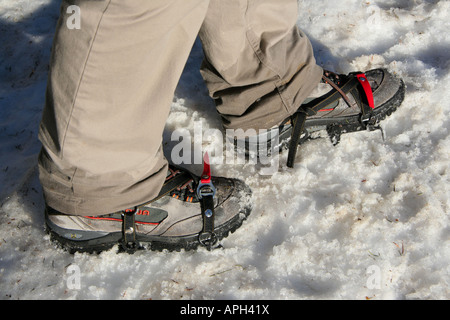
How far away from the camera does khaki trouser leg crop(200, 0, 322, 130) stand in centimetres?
181

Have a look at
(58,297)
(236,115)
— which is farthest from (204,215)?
(58,297)

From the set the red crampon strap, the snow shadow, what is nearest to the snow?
the snow shadow

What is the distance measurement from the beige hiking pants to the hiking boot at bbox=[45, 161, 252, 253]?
145 mm

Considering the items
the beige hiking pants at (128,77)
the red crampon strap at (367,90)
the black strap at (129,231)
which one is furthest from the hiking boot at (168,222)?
the red crampon strap at (367,90)

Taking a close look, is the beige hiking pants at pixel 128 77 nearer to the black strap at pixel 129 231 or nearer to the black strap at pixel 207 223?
the black strap at pixel 129 231

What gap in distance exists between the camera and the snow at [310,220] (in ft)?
5.94

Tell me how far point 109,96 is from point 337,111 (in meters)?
1.32

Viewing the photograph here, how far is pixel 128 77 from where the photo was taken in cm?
139

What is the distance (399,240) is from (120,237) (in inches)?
47.7

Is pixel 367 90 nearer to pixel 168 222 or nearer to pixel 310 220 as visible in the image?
pixel 310 220

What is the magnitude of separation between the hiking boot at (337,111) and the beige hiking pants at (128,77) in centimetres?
27

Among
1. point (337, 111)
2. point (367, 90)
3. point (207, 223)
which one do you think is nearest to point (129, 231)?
point (207, 223)

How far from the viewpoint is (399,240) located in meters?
1.90

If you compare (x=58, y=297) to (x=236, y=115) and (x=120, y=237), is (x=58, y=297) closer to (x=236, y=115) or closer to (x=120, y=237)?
(x=120, y=237)
